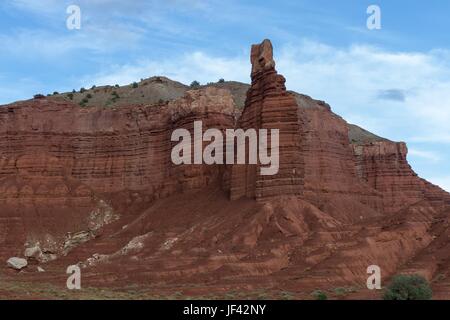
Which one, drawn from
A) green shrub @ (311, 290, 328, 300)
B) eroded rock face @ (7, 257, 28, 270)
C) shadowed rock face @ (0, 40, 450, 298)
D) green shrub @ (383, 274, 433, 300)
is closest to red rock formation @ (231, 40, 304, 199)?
shadowed rock face @ (0, 40, 450, 298)

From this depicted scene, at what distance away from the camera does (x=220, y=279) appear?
4775 cm

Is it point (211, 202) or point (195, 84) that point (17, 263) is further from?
point (195, 84)

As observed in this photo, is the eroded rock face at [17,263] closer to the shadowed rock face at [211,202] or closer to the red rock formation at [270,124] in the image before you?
the shadowed rock face at [211,202]

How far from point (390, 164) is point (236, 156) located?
35063 mm

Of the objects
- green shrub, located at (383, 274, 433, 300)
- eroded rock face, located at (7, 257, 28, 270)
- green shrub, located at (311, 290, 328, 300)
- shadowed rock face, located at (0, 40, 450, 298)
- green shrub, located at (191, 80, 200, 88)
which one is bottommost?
green shrub, located at (311, 290, 328, 300)

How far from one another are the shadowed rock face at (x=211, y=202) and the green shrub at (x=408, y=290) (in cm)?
275

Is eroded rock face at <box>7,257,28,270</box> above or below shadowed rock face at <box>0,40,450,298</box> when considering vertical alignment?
below

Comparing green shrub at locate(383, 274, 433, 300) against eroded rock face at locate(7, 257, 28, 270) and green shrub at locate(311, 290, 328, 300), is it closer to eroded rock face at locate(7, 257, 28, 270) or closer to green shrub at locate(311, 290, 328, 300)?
green shrub at locate(311, 290, 328, 300)

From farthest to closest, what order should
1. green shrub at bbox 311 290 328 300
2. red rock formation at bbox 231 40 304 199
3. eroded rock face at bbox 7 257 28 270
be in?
1. eroded rock face at bbox 7 257 28 270
2. red rock formation at bbox 231 40 304 199
3. green shrub at bbox 311 290 328 300

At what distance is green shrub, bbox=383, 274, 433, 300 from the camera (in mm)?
35219

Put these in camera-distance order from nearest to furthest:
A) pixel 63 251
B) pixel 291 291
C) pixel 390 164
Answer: pixel 291 291, pixel 63 251, pixel 390 164

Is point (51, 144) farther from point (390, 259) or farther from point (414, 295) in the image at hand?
point (414, 295)

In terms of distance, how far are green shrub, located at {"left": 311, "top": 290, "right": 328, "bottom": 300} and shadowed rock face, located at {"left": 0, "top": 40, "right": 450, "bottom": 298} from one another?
106 centimetres
